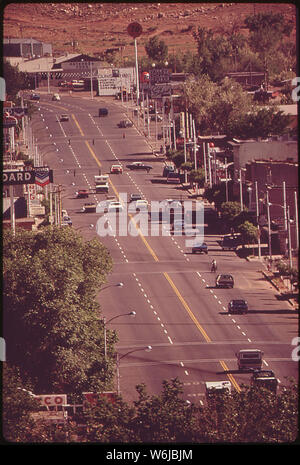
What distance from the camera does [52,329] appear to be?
241ft

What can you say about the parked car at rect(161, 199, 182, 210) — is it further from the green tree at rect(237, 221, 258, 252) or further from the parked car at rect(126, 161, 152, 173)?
the parked car at rect(126, 161, 152, 173)

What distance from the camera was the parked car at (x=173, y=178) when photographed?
6639 inches

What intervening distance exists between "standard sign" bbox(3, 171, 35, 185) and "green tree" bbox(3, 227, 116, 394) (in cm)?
1812

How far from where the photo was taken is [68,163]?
620 ft

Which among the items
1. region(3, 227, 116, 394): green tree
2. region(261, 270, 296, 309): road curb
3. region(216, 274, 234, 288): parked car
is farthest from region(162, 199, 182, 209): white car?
region(3, 227, 116, 394): green tree

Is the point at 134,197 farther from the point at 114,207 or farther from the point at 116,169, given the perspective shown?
the point at 116,169

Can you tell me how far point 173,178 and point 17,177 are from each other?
7067 centimetres

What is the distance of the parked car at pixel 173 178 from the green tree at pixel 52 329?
87173 millimetres

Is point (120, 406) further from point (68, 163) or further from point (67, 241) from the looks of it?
Answer: point (68, 163)

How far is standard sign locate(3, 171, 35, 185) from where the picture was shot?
3912 inches

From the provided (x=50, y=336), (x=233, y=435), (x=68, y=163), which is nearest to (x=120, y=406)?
(x=233, y=435)

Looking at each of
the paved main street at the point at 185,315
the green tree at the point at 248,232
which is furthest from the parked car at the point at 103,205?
the green tree at the point at 248,232

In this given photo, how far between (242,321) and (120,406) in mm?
42710

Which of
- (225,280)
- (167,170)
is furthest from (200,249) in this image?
(167,170)
